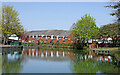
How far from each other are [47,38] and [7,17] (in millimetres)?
46967

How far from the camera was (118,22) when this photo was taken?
2730cm

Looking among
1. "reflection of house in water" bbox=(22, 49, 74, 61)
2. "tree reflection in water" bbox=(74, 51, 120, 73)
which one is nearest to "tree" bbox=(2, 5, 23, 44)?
"reflection of house in water" bbox=(22, 49, 74, 61)

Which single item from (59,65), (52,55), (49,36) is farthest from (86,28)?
(49,36)

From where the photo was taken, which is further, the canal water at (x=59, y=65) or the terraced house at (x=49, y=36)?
the terraced house at (x=49, y=36)

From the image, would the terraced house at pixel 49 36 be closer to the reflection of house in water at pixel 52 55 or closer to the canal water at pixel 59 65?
the reflection of house in water at pixel 52 55

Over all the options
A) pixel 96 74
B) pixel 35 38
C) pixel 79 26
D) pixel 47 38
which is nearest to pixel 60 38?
pixel 47 38

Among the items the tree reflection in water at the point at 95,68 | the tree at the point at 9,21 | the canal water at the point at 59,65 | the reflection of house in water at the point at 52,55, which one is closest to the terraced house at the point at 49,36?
the tree at the point at 9,21

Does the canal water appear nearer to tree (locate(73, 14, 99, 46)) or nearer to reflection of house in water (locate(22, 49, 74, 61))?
reflection of house in water (locate(22, 49, 74, 61))

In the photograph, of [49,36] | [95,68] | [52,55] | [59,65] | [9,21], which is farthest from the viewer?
[49,36]

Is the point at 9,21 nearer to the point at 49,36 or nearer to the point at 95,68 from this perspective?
the point at 95,68

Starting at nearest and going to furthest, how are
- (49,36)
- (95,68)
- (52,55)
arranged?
1. (95,68)
2. (52,55)
3. (49,36)

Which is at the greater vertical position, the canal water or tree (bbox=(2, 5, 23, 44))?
tree (bbox=(2, 5, 23, 44))

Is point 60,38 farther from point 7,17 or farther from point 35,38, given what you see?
point 7,17

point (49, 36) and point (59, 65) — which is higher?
point (49, 36)
